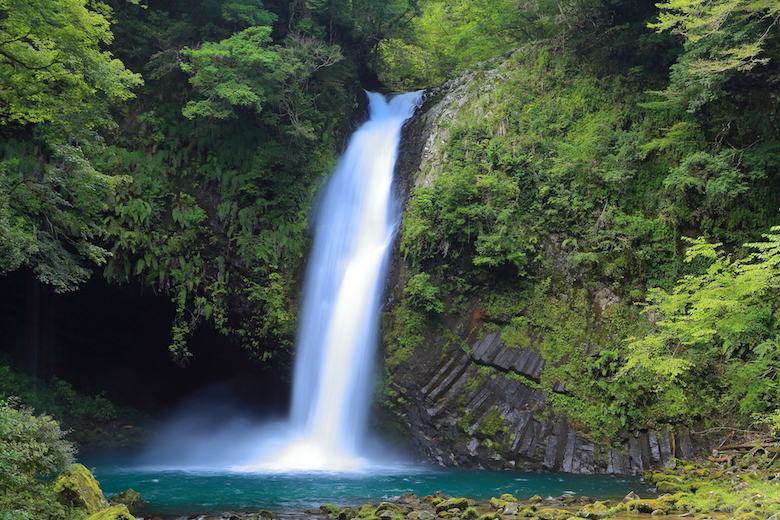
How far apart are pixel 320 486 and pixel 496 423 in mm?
4036

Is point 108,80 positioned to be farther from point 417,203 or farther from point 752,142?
point 752,142

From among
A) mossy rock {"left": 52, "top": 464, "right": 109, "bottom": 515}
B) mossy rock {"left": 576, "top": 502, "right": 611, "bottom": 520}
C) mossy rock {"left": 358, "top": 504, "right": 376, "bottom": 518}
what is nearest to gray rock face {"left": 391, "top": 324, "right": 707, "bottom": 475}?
mossy rock {"left": 576, "top": 502, "right": 611, "bottom": 520}

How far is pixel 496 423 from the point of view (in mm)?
12203

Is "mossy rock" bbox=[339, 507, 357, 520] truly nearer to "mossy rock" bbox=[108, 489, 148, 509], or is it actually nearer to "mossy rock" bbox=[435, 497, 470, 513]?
"mossy rock" bbox=[435, 497, 470, 513]

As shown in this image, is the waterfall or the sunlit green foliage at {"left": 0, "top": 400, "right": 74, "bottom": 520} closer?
the sunlit green foliage at {"left": 0, "top": 400, "right": 74, "bottom": 520}

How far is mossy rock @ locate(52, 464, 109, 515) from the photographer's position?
6617 mm

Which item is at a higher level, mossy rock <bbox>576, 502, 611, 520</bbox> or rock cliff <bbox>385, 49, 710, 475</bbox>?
rock cliff <bbox>385, 49, 710, 475</bbox>

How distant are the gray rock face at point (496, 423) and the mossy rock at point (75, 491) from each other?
7265 mm

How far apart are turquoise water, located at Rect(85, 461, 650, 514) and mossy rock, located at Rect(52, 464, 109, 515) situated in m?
1.67

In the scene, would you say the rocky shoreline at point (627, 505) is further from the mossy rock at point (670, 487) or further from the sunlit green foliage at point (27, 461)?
the sunlit green foliage at point (27, 461)

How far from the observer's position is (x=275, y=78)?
15.4 meters

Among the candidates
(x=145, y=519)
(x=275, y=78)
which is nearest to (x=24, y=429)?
(x=145, y=519)

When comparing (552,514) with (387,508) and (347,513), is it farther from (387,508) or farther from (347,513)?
(347,513)

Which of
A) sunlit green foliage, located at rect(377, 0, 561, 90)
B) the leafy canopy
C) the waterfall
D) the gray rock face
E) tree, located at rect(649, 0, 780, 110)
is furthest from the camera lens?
sunlit green foliage, located at rect(377, 0, 561, 90)
